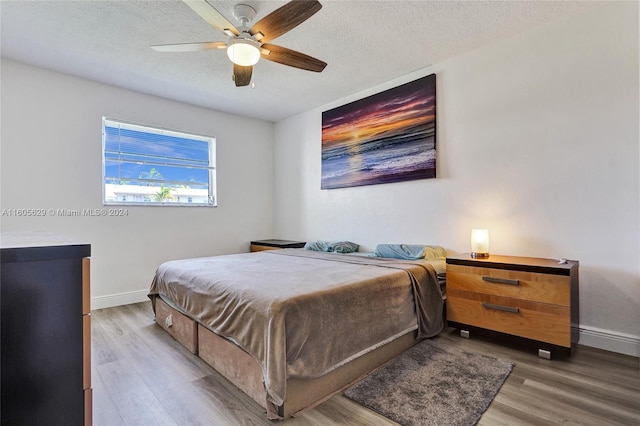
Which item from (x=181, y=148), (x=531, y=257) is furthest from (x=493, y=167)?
(x=181, y=148)

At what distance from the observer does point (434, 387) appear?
5.89ft

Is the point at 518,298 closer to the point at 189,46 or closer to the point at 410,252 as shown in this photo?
the point at 410,252

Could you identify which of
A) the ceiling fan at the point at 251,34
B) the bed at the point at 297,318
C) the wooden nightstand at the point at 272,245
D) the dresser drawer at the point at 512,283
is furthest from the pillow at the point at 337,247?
the ceiling fan at the point at 251,34

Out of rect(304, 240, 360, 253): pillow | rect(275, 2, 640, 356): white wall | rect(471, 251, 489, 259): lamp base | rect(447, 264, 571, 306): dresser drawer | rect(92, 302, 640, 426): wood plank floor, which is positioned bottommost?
rect(92, 302, 640, 426): wood plank floor

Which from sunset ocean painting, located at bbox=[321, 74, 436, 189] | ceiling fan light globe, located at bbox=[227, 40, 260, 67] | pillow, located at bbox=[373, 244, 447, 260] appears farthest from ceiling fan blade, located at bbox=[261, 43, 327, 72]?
pillow, located at bbox=[373, 244, 447, 260]

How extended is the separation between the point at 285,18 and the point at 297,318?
5.94 feet

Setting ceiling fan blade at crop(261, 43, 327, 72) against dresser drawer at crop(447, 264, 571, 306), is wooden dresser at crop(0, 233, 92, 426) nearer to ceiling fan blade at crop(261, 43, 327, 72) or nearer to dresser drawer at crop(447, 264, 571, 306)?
ceiling fan blade at crop(261, 43, 327, 72)

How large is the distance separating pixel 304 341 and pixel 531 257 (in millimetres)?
2118

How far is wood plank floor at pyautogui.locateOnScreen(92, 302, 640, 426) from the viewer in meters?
1.53

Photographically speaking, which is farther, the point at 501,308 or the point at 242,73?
the point at 242,73

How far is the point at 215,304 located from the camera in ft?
6.50

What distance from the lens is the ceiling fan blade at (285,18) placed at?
1792 mm

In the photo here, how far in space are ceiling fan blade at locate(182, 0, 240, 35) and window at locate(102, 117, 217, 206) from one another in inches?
98.2

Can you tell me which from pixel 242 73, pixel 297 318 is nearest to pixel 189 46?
pixel 242 73
